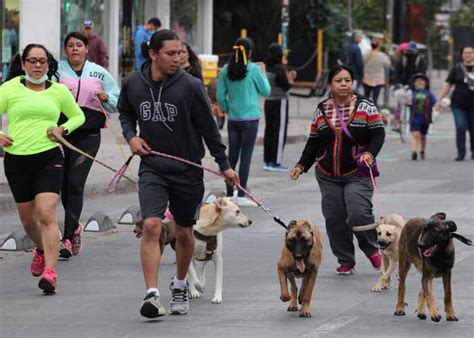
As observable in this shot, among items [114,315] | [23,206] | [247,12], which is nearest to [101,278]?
[23,206]

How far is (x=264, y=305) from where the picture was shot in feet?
33.1

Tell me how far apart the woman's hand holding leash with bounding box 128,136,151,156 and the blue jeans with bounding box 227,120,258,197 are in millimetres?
7417

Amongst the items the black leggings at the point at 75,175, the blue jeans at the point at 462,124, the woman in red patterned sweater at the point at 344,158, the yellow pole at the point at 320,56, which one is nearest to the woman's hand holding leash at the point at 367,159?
the woman in red patterned sweater at the point at 344,158

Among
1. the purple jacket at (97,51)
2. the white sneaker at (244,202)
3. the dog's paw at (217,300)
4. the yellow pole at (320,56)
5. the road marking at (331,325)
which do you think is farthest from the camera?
the yellow pole at (320,56)

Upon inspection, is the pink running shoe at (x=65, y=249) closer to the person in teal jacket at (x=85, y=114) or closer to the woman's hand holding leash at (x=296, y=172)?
the person in teal jacket at (x=85, y=114)

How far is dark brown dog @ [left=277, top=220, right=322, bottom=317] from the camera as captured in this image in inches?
374

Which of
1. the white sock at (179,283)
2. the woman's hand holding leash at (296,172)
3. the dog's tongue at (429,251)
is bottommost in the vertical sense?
the white sock at (179,283)

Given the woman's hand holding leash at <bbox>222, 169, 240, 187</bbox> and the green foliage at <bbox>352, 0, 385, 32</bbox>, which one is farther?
the green foliage at <bbox>352, 0, 385, 32</bbox>

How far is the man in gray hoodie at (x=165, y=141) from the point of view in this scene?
368 inches

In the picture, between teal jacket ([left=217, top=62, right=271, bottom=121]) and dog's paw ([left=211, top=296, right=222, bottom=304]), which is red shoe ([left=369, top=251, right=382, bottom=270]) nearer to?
dog's paw ([left=211, top=296, right=222, bottom=304])

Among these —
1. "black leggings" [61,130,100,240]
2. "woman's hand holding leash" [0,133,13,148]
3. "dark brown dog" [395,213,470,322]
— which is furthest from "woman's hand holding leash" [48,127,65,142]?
"dark brown dog" [395,213,470,322]

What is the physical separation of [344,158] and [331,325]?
2.31 m

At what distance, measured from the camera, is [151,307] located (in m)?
9.22

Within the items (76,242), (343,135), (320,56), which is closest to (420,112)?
(76,242)
